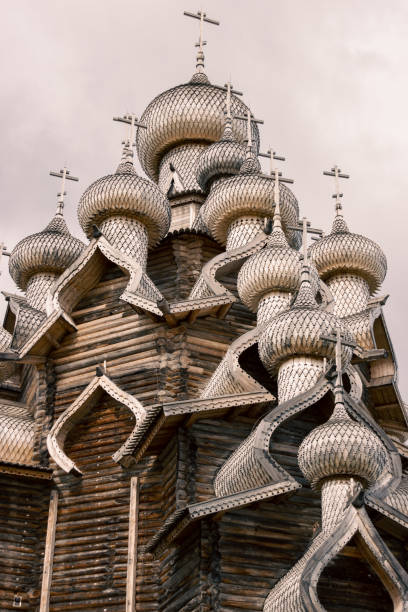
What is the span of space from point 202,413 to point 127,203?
12.8 feet

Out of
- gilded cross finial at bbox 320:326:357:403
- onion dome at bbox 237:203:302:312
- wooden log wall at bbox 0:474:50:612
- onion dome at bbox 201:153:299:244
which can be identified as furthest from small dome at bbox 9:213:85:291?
gilded cross finial at bbox 320:326:357:403

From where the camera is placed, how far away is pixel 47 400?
13.9m

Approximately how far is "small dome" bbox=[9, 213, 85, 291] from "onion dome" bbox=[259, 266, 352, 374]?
4.83 meters

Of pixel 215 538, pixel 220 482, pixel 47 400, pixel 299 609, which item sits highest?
→ pixel 47 400

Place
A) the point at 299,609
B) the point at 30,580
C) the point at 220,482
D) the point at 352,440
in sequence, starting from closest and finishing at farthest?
the point at 299,609
the point at 352,440
the point at 220,482
the point at 30,580

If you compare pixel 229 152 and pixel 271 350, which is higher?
pixel 229 152

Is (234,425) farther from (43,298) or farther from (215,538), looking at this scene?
(43,298)

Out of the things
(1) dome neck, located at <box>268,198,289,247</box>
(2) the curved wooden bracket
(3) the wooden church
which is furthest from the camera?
(1) dome neck, located at <box>268,198,289,247</box>

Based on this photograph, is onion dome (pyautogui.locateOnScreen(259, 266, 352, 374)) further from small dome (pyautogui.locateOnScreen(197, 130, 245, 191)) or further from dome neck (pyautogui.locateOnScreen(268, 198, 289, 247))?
small dome (pyautogui.locateOnScreen(197, 130, 245, 191))

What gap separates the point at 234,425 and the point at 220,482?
873 mm

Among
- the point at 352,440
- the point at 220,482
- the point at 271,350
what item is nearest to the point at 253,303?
the point at 271,350

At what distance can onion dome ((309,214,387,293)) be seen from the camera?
A: 53.5ft

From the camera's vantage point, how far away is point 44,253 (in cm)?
1647

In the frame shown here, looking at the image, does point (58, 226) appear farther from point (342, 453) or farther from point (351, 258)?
point (342, 453)
